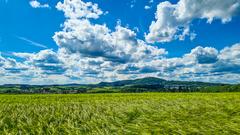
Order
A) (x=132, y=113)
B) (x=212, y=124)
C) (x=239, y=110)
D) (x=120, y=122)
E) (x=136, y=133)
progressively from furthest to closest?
1. (x=132, y=113)
2. (x=239, y=110)
3. (x=120, y=122)
4. (x=212, y=124)
5. (x=136, y=133)

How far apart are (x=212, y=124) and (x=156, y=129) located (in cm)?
134

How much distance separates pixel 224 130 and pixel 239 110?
2.82 meters

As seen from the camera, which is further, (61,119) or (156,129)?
(61,119)

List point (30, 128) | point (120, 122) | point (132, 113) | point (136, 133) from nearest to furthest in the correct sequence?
point (136, 133), point (30, 128), point (120, 122), point (132, 113)

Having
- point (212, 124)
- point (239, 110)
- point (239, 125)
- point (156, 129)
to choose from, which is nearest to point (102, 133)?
point (156, 129)

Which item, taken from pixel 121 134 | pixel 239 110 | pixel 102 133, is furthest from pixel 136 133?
pixel 239 110

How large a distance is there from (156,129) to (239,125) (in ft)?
5.82

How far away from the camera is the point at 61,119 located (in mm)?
7641

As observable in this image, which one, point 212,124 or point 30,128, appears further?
point 30,128

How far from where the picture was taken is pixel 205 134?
496 cm

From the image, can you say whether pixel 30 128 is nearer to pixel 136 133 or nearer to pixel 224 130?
pixel 136 133

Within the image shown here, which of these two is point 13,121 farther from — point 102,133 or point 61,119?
point 102,133

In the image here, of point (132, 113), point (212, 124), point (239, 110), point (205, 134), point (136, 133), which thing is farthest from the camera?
point (132, 113)

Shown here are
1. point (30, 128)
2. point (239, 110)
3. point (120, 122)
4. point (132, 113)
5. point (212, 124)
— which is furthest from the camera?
point (132, 113)
